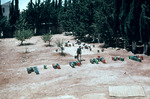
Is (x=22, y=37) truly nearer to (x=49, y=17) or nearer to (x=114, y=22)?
(x=114, y=22)

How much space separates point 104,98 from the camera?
27.5 feet

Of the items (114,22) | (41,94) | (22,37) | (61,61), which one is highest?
(114,22)

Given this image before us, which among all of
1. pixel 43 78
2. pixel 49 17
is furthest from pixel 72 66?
pixel 49 17

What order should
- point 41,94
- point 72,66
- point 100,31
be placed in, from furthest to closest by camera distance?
point 100,31 < point 72,66 < point 41,94

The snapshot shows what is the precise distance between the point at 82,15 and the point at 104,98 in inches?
898

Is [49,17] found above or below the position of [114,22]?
above

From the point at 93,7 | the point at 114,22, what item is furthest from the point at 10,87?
the point at 93,7

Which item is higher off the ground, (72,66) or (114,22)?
→ (114,22)

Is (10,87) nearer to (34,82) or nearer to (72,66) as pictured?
(34,82)

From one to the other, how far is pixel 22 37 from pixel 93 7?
1349 centimetres

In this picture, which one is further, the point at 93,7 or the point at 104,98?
the point at 93,7

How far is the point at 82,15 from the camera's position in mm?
29359

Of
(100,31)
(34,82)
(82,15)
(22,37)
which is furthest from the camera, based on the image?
(82,15)

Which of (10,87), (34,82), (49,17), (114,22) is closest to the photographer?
(10,87)
